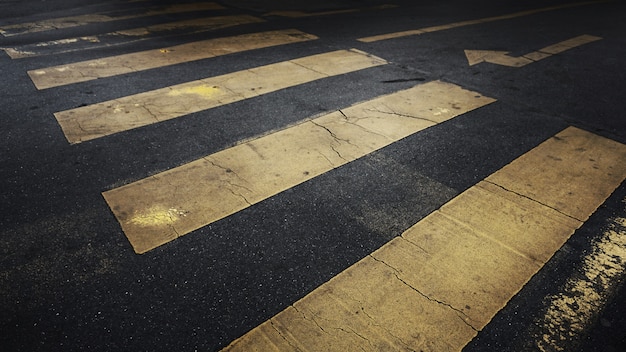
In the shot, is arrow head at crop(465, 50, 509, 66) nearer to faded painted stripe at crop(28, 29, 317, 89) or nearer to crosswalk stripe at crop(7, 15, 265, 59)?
faded painted stripe at crop(28, 29, 317, 89)

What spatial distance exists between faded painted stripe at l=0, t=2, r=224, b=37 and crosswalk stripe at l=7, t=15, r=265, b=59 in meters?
1.06

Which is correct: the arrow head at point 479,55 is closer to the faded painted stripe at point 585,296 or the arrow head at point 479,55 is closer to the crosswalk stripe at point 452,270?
the crosswalk stripe at point 452,270

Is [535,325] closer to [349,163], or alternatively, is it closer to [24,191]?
[349,163]

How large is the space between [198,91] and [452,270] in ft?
12.2

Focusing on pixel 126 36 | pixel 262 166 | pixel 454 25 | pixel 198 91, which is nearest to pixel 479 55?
pixel 454 25

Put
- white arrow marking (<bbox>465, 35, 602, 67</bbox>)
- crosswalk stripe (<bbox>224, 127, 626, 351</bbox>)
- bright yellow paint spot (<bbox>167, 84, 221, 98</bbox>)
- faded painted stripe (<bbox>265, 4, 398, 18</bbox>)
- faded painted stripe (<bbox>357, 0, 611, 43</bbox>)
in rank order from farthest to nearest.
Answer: faded painted stripe (<bbox>265, 4, 398, 18</bbox>) → faded painted stripe (<bbox>357, 0, 611, 43</bbox>) → white arrow marking (<bbox>465, 35, 602, 67</bbox>) → bright yellow paint spot (<bbox>167, 84, 221, 98</bbox>) → crosswalk stripe (<bbox>224, 127, 626, 351</bbox>)

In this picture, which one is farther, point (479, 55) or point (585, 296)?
point (479, 55)

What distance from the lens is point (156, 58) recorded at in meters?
5.86

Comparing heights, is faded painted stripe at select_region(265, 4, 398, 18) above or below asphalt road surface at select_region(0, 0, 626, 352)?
above

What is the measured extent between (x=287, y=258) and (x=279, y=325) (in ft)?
1.63

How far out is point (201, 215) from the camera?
2.80 meters

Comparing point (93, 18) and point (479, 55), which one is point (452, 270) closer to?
point (479, 55)

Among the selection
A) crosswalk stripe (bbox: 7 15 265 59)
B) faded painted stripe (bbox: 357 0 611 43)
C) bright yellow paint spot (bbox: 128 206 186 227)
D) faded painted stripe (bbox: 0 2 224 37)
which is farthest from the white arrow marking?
faded painted stripe (bbox: 0 2 224 37)

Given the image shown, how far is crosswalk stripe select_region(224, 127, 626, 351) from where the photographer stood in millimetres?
2018
